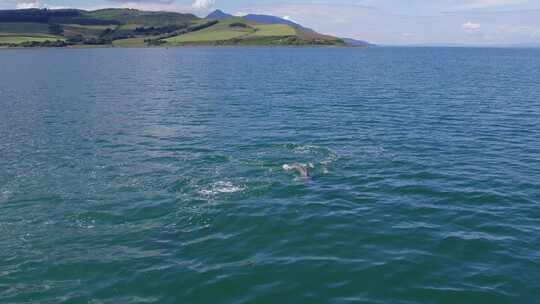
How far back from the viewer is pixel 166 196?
40.2m

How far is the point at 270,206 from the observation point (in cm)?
3834

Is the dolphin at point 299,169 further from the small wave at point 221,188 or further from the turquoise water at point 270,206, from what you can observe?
the small wave at point 221,188

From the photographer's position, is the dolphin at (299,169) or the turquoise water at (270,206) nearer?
the turquoise water at (270,206)

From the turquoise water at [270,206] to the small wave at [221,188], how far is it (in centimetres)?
22

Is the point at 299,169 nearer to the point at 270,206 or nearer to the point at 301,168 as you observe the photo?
the point at 301,168

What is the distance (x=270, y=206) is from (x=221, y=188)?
19.5 feet

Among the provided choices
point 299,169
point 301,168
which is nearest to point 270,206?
point 299,169

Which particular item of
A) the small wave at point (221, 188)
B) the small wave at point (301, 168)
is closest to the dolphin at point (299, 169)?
the small wave at point (301, 168)

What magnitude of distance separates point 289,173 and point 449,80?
9637 centimetres

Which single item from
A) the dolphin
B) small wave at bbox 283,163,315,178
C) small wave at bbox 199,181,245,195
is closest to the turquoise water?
small wave at bbox 199,181,245,195

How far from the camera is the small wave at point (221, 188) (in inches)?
1614

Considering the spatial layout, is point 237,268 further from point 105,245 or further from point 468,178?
point 468,178

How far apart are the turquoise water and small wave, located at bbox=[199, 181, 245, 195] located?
0.71ft

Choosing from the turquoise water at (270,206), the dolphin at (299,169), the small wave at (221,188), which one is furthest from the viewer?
the dolphin at (299,169)
